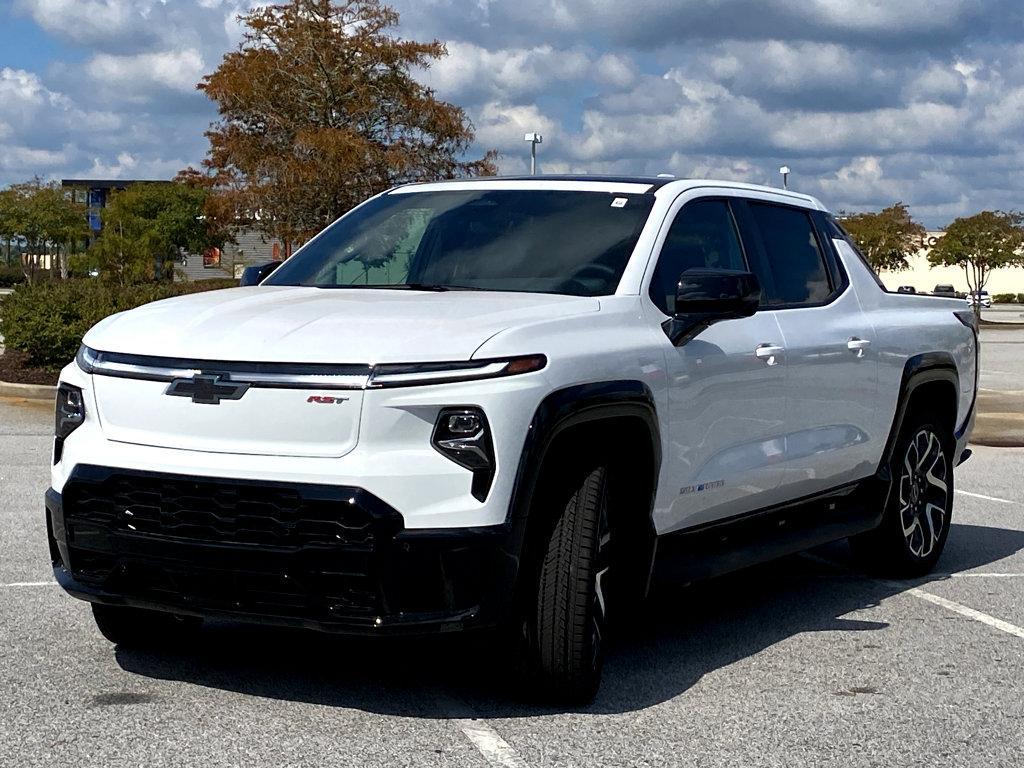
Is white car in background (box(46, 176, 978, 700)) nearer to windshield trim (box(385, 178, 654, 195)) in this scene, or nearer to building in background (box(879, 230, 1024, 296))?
windshield trim (box(385, 178, 654, 195))

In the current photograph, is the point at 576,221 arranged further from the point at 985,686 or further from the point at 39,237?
the point at 39,237

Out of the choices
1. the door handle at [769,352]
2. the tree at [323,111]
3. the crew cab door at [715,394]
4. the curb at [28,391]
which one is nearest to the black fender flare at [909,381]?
the crew cab door at [715,394]

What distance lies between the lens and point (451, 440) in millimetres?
4820

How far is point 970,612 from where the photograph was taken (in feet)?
23.9

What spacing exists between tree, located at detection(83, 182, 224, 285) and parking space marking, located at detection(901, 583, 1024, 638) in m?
33.0

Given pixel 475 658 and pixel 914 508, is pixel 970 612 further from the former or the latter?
pixel 475 658

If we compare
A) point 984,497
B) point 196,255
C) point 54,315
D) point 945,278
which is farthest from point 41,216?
point 984,497

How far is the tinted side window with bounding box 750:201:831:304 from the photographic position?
7.07 meters

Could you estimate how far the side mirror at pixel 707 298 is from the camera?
5777 millimetres

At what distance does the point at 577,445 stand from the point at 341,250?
1991 millimetres

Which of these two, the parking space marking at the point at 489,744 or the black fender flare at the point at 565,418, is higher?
the black fender flare at the point at 565,418

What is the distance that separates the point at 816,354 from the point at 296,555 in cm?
301

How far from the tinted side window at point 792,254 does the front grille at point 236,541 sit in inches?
112

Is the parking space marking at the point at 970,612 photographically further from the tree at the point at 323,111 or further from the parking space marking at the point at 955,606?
the tree at the point at 323,111
